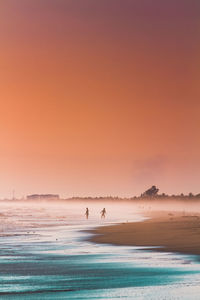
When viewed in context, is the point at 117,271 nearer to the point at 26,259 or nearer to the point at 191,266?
the point at 191,266

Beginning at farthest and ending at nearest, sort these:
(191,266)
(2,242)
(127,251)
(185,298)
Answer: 1. (2,242)
2. (127,251)
3. (191,266)
4. (185,298)

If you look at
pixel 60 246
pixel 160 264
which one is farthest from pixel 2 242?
pixel 160 264

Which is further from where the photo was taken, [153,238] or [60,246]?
[153,238]

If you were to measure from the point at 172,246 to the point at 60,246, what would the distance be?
230 inches

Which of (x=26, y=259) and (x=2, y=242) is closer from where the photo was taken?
(x=26, y=259)

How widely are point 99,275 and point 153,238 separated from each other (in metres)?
16.8

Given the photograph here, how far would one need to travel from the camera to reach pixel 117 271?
20672 millimetres

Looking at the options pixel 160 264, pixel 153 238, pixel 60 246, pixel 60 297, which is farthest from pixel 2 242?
pixel 60 297

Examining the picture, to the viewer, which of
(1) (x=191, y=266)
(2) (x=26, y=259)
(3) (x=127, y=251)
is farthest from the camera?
(3) (x=127, y=251)

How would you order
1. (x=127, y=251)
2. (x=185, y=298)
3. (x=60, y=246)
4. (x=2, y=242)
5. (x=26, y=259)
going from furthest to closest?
(x=2, y=242) < (x=60, y=246) < (x=127, y=251) < (x=26, y=259) < (x=185, y=298)

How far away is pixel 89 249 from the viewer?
100.0 ft

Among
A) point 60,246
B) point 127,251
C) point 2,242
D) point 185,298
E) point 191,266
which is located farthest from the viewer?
point 2,242

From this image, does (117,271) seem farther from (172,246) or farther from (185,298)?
(172,246)

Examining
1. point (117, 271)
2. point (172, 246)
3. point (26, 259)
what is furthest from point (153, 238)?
point (117, 271)
